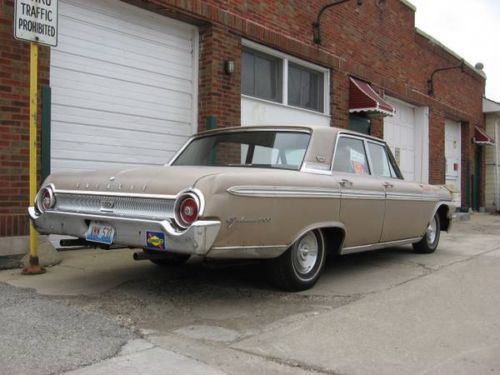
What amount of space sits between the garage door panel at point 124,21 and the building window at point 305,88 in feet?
9.23

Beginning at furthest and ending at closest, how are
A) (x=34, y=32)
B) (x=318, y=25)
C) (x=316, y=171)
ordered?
(x=318, y=25)
(x=34, y=32)
(x=316, y=171)

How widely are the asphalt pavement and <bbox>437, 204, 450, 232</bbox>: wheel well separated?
1.76 meters

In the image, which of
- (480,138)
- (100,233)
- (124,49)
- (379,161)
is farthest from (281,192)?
(480,138)

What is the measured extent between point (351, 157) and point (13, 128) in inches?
147

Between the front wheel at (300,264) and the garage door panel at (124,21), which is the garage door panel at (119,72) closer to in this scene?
the garage door panel at (124,21)

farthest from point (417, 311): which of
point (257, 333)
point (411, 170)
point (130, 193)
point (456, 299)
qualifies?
point (411, 170)

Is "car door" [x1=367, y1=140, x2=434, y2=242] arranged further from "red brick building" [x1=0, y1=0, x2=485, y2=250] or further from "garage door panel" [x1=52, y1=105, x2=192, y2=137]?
"garage door panel" [x1=52, y1=105, x2=192, y2=137]

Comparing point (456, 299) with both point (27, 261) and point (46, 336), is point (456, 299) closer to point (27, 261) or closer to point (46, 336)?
point (46, 336)

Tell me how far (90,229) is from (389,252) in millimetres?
4593

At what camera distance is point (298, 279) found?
4.95 metres

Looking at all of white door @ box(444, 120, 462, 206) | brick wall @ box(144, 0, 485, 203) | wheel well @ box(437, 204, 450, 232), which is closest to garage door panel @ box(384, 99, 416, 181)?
brick wall @ box(144, 0, 485, 203)

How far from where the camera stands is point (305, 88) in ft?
36.9

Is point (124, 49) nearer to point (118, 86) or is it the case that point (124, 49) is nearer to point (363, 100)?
point (118, 86)

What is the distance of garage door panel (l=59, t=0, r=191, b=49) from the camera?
7.13m
